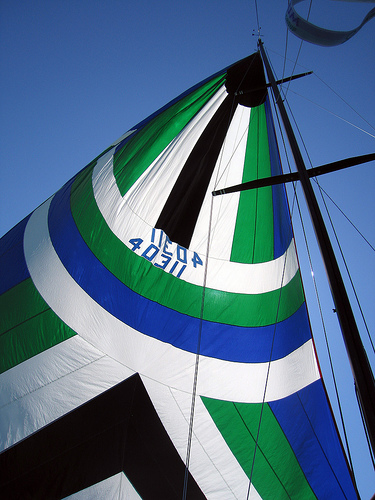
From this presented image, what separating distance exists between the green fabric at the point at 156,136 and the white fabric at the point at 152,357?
108 cm

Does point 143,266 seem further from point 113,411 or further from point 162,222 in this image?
point 113,411

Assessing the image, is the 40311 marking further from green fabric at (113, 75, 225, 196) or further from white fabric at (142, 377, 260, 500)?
white fabric at (142, 377, 260, 500)

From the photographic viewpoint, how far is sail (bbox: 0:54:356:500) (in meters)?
2.79

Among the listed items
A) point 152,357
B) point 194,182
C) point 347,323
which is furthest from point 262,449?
point 194,182

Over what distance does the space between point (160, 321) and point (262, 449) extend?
1396mm

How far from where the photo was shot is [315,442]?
3117mm

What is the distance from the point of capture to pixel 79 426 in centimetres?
278

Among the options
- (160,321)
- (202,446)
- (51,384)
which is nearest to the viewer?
(51,384)

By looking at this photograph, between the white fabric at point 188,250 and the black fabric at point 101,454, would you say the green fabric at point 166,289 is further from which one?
the black fabric at point 101,454

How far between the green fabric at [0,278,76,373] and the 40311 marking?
0.95 meters

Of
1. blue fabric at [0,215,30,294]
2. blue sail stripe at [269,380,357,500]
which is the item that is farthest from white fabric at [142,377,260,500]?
blue fabric at [0,215,30,294]

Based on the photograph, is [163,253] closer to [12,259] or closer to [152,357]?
[152,357]

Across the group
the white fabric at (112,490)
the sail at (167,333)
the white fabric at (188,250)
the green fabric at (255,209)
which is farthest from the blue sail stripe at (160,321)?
the white fabric at (112,490)

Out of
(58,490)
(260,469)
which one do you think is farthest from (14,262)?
(260,469)
